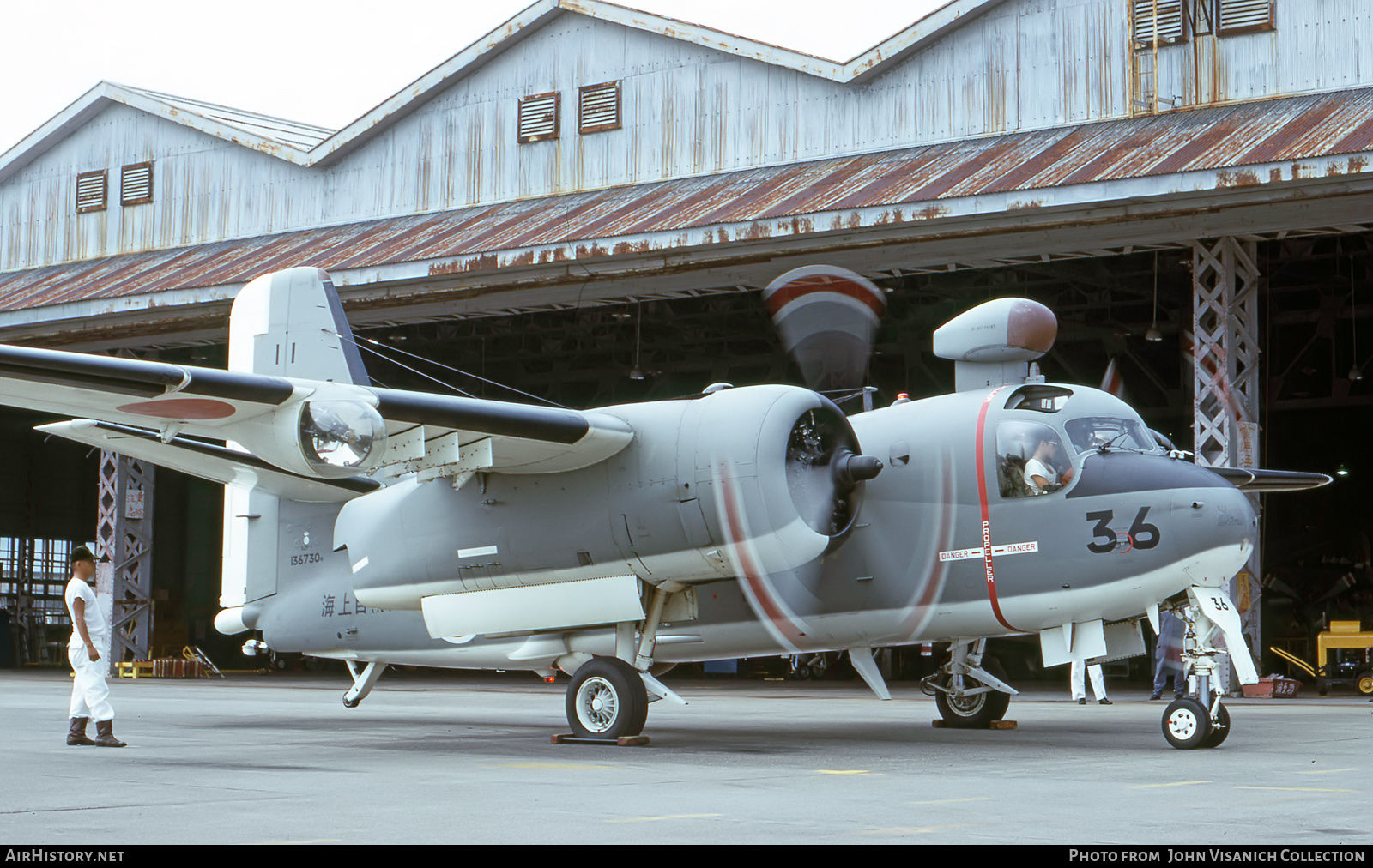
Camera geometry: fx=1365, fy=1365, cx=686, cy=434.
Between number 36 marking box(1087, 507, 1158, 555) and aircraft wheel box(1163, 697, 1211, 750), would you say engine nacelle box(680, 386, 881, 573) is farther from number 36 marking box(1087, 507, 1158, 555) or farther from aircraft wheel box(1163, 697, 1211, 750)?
aircraft wheel box(1163, 697, 1211, 750)

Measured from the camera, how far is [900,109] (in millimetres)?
26625

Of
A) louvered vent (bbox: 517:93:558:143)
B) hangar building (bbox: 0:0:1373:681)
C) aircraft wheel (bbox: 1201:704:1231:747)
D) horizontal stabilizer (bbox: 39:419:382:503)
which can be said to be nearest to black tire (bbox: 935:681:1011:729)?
aircraft wheel (bbox: 1201:704:1231:747)

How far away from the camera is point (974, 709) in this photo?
15727mm

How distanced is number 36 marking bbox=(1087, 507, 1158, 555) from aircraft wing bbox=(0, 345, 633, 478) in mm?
4398

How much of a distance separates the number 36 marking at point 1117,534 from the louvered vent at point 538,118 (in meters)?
20.8

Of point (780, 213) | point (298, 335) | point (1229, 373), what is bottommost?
point (298, 335)

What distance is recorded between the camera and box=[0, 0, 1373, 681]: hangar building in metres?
22.3

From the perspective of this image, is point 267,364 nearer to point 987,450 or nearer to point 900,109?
point 987,450

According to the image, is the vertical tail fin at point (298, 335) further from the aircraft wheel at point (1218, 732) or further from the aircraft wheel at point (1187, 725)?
the aircraft wheel at point (1218, 732)

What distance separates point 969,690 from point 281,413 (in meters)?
8.64

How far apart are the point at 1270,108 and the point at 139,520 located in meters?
27.8

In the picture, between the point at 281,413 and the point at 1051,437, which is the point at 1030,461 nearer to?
the point at 1051,437

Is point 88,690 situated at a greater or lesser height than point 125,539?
lesser

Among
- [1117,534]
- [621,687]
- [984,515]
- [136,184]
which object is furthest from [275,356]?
[136,184]
